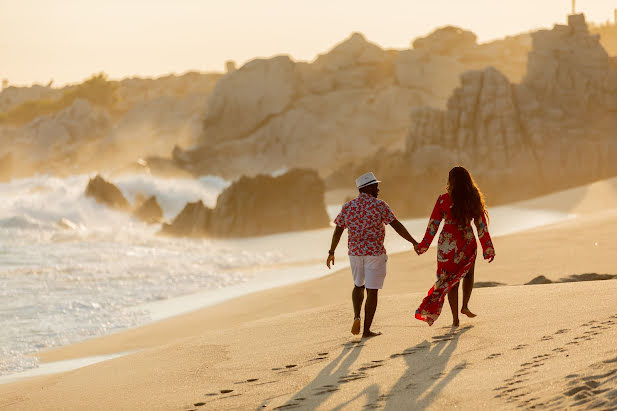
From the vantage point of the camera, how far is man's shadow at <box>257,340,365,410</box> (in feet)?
15.5

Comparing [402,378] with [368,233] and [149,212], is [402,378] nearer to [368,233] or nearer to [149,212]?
[368,233]

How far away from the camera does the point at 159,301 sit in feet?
43.2

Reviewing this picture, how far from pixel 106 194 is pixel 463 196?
26678 mm

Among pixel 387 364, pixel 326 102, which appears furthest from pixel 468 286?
pixel 326 102

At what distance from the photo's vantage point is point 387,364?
17.5ft

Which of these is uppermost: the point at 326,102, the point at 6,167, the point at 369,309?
the point at 326,102

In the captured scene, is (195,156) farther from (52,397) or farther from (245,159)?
(52,397)

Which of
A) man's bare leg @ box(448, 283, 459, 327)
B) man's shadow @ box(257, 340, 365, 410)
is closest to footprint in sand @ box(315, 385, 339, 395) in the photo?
man's shadow @ box(257, 340, 365, 410)

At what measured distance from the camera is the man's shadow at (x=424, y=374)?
14.5 feet

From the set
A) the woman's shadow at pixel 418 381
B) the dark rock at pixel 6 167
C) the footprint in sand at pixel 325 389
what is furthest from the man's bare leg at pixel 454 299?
the dark rock at pixel 6 167

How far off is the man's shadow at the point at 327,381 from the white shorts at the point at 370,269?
565 millimetres

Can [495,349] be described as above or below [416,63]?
below

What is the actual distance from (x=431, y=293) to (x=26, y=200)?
29.4 meters

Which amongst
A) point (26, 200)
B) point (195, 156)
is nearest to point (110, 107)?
point (195, 156)
